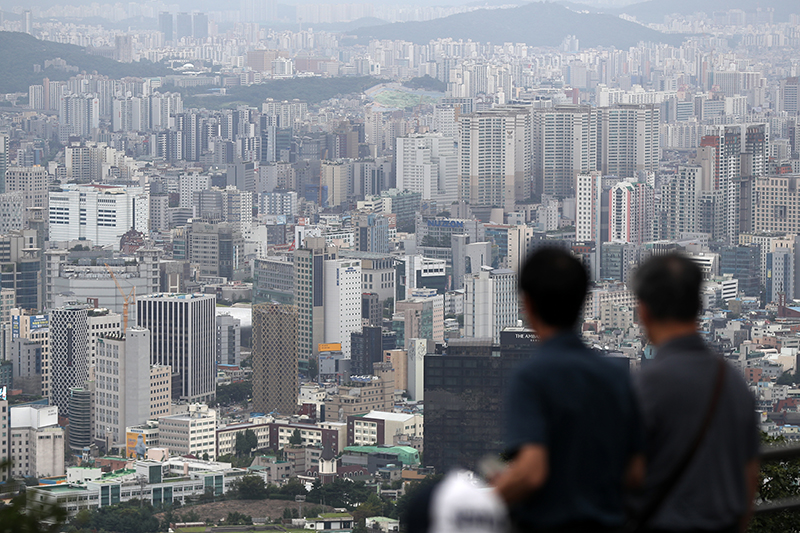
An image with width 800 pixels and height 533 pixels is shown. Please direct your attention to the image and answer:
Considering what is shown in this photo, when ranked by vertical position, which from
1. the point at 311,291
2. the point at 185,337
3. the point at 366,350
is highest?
the point at 311,291

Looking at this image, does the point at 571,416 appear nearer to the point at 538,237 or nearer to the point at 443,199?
the point at 538,237

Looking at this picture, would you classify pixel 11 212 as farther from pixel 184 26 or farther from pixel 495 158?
pixel 184 26

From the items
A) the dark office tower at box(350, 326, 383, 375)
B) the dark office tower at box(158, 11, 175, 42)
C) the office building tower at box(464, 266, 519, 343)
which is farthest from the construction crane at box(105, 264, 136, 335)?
the dark office tower at box(158, 11, 175, 42)

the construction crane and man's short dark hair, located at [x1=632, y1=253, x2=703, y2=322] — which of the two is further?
the construction crane

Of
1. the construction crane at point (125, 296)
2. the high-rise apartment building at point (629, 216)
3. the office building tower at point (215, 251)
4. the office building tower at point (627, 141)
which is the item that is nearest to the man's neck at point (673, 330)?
the construction crane at point (125, 296)

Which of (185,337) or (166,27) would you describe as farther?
(166,27)

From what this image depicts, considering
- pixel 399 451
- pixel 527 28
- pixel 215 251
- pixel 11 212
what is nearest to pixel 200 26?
pixel 527 28

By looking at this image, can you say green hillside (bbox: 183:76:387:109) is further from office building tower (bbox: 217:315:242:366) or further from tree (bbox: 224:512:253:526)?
tree (bbox: 224:512:253:526)
